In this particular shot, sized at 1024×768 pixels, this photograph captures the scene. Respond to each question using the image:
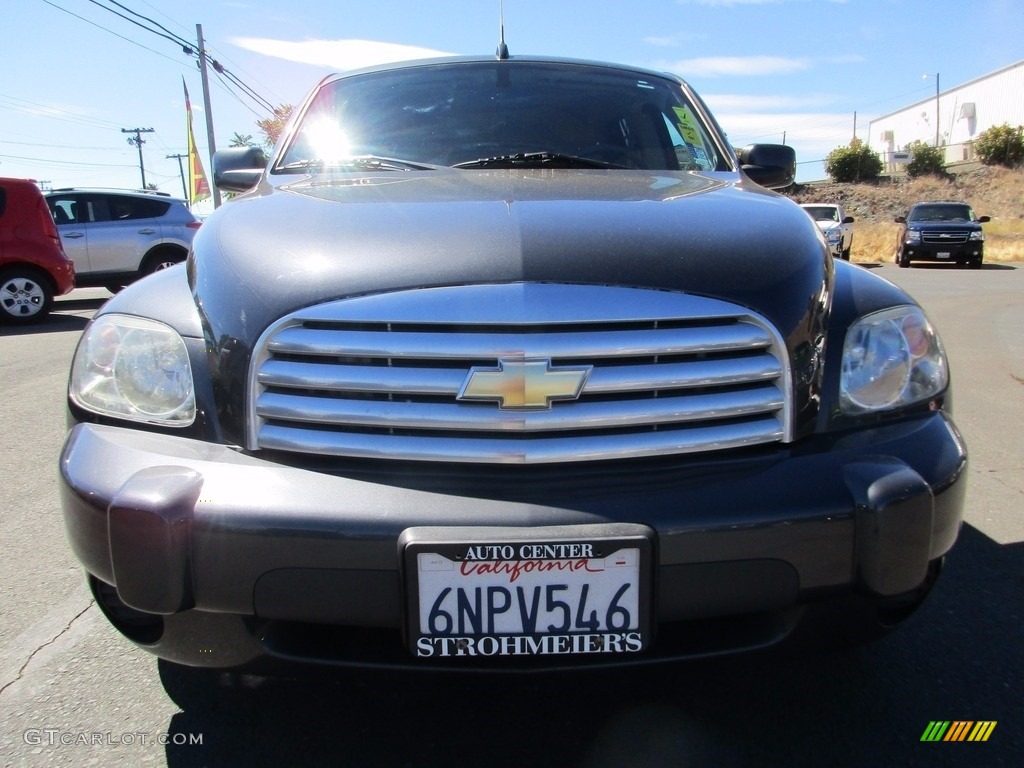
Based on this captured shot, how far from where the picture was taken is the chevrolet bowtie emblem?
1.60 meters

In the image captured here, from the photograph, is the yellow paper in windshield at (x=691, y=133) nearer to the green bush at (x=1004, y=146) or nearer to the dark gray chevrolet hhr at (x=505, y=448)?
the dark gray chevrolet hhr at (x=505, y=448)

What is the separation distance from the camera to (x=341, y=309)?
165 cm

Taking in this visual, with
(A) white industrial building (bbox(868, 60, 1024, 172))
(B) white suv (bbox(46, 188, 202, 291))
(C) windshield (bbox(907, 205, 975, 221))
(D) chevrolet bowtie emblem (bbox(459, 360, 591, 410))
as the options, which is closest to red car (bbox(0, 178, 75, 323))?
(B) white suv (bbox(46, 188, 202, 291))

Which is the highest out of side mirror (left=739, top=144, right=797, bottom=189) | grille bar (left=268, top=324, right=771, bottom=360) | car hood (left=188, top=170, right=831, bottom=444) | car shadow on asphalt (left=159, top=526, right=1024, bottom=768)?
side mirror (left=739, top=144, right=797, bottom=189)

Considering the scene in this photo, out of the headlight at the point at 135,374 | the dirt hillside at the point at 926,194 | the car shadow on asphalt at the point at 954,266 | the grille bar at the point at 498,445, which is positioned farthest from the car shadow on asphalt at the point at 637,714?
the dirt hillside at the point at 926,194

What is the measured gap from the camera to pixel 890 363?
74.4 inches

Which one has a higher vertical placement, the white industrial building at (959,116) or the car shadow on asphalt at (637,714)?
the white industrial building at (959,116)

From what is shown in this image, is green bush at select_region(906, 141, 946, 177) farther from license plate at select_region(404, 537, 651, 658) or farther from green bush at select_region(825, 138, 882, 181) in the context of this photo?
license plate at select_region(404, 537, 651, 658)

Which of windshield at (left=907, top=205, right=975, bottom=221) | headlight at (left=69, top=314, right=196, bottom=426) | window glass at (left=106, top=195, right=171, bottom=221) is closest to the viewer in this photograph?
headlight at (left=69, top=314, right=196, bottom=426)

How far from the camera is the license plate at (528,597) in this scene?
Answer: 1.52 m

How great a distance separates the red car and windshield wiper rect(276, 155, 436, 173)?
8806mm

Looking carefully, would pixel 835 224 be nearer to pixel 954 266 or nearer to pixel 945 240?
pixel 945 240

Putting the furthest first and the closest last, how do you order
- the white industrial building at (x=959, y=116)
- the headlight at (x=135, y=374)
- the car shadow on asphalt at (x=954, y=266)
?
1. the white industrial building at (x=959, y=116)
2. the car shadow on asphalt at (x=954, y=266)
3. the headlight at (x=135, y=374)

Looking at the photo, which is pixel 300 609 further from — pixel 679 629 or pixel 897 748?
pixel 897 748
